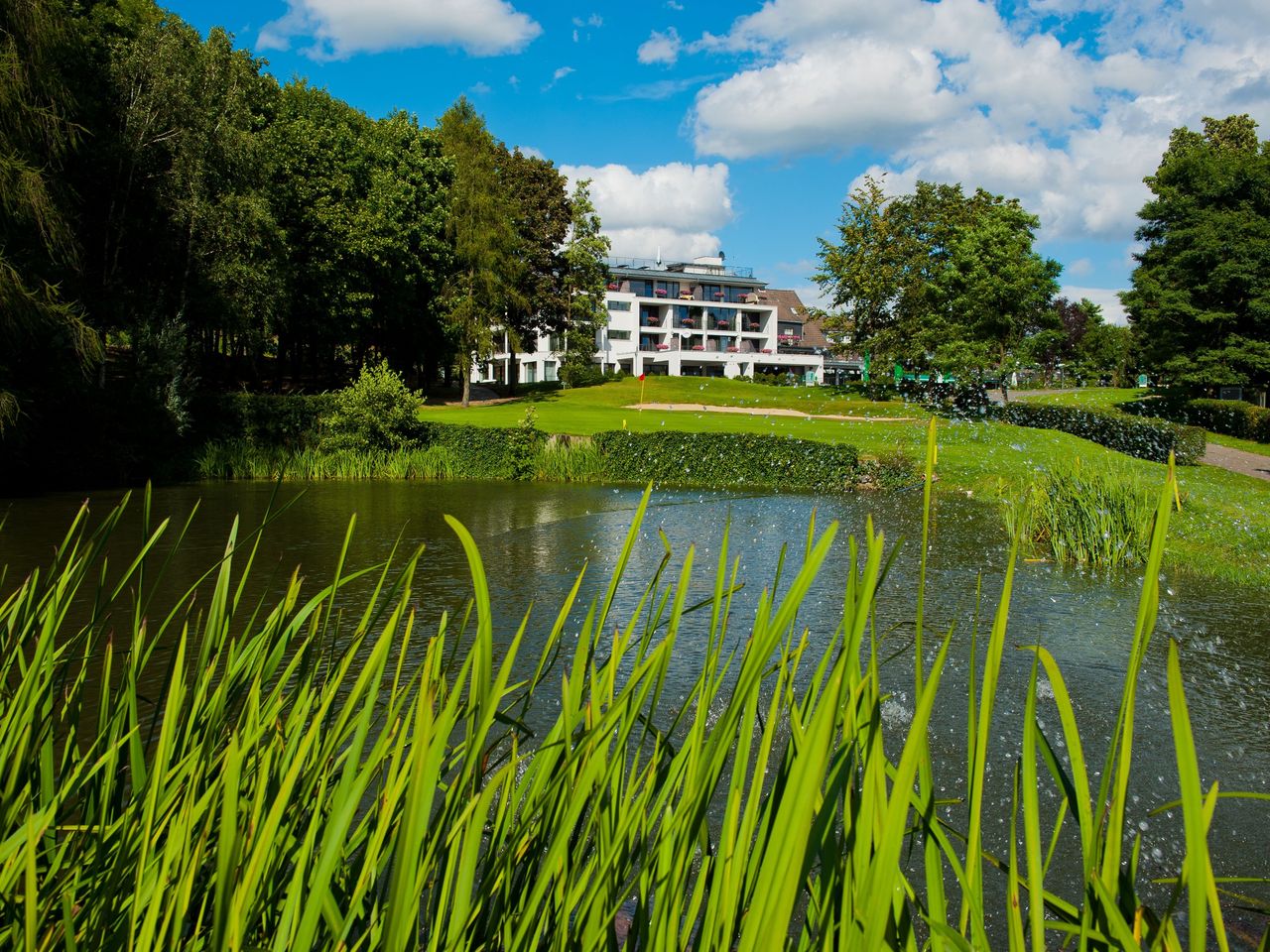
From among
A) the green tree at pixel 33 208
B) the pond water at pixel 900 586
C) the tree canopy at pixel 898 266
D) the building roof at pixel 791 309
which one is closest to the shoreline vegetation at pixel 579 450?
the pond water at pixel 900 586

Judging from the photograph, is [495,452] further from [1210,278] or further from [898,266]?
[898,266]

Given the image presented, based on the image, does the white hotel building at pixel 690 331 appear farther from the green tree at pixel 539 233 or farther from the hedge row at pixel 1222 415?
the hedge row at pixel 1222 415

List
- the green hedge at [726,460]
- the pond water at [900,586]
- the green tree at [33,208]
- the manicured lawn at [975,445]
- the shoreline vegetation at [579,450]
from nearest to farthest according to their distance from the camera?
the pond water at [900,586], the manicured lawn at [975,445], the green tree at [33,208], the shoreline vegetation at [579,450], the green hedge at [726,460]

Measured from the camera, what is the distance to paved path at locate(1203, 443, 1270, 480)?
2212 centimetres

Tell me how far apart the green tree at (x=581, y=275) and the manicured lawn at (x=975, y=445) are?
9.43 ft

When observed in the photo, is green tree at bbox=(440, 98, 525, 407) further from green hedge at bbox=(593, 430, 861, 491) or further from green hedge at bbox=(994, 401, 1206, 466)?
green hedge at bbox=(994, 401, 1206, 466)

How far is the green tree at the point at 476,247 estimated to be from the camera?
144ft

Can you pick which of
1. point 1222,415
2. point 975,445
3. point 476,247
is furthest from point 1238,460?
point 476,247

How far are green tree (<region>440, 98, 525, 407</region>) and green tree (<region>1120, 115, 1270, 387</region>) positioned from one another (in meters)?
26.6

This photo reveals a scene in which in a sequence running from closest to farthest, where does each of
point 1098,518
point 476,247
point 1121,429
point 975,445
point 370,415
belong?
point 1098,518
point 370,415
point 975,445
point 1121,429
point 476,247

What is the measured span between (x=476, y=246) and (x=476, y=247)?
6cm

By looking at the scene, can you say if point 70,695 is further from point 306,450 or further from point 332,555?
point 306,450

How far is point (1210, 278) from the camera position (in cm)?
3150

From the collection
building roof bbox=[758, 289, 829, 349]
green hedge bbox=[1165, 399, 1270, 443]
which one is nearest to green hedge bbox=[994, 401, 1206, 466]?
green hedge bbox=[1165, 399, 1270, 443]
